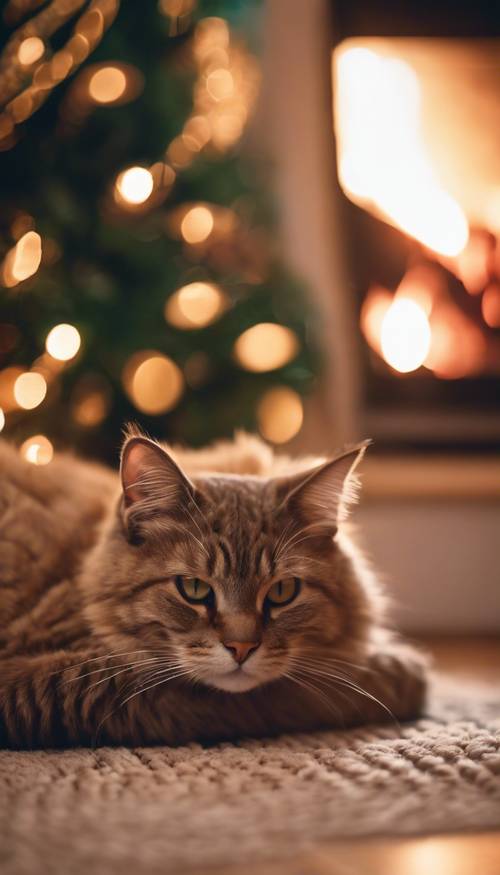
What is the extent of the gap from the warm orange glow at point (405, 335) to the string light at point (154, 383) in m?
0.82

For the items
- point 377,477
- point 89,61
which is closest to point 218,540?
point 89,61

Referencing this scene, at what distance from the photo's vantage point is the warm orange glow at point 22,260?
186 centimetres

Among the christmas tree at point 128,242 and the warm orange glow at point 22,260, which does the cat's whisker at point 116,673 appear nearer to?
the christmas tree at point 128,242

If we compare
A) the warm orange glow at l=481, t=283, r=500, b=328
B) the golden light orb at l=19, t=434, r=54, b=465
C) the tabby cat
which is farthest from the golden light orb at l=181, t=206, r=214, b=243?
the tabby cat

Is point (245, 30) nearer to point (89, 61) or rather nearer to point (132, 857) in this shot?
point (89, 61)

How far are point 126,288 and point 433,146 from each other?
123 cm

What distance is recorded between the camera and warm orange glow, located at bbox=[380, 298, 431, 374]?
8.50ft

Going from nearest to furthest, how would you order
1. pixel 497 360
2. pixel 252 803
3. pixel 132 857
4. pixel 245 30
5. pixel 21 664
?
pixel 132 857
pixel 252 803
pixel 21 664
pixel 245 30
pixel 497 360

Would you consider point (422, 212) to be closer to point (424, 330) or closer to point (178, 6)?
point (424, 330)

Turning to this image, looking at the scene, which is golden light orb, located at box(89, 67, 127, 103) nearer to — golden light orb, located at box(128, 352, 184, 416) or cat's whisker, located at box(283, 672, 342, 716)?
golden light orb, located at box(128, 352, 184, 416)

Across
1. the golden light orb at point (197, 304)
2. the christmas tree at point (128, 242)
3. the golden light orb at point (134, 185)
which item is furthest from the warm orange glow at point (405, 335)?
the golden light orb at point (134, 185)

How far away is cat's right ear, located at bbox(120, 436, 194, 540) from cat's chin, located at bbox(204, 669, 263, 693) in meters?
0.23

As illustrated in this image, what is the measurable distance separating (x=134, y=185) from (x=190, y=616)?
1.28 m

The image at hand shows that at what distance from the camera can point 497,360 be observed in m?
2.59
